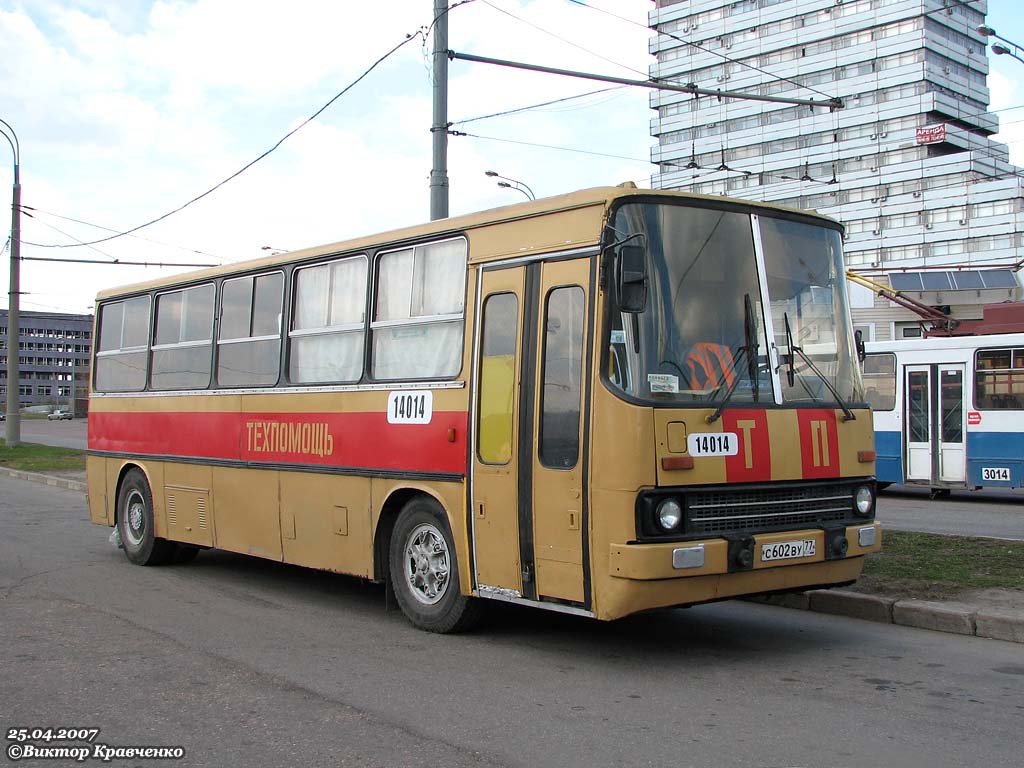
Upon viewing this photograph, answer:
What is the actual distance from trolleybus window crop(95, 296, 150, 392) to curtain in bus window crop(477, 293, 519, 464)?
6040 mm

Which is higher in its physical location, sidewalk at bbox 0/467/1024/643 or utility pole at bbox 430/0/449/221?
utility pole at bbox 430/0/449/221

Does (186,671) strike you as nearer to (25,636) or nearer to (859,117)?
(25,636)

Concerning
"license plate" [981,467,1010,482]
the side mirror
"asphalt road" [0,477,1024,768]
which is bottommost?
"asphalt road" [0,477,1024,768]

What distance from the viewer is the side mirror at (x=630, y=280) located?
687 centimetres

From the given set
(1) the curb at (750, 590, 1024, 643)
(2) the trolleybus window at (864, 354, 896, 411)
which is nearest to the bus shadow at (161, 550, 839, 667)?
(1) the curb at (750, 590, 1024, 643)

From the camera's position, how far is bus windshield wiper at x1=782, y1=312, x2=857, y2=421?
7.64 meters

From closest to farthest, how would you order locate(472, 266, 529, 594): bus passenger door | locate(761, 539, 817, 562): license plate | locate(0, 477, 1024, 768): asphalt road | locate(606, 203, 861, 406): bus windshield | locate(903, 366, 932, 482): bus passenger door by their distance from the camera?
1. locate(0, 477, 1024, 768): asphalt road
2. locate(606, 203, 861, 406): bus windshield
3. locate(761, 539, 817, 562): license plate
4. locate(472, 266, 529, 594): bus passenger door
5. locate(903, 366, 932, 482): bus passenger door

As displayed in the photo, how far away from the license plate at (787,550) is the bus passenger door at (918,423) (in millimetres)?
14255

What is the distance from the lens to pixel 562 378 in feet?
24.2

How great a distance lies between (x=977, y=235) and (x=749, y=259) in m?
97.3

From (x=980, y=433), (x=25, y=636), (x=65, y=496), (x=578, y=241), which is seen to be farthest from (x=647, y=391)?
(x=65, y=496)

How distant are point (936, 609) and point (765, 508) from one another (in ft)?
6.88

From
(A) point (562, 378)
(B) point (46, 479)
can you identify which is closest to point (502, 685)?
(A) point (562, 378)

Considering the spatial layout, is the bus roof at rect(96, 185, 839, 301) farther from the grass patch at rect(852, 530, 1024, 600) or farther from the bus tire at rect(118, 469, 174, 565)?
the bus tire at rect(118, 469, 174, 565)
